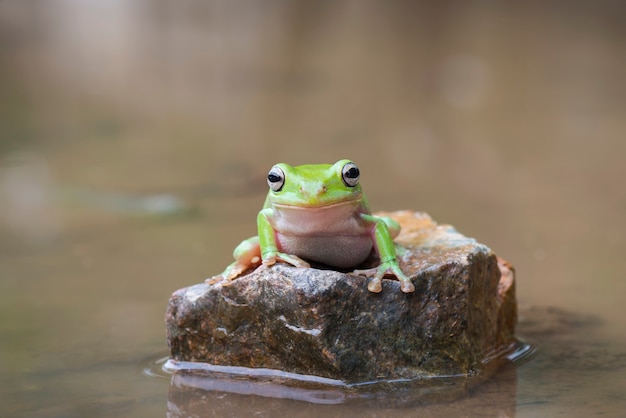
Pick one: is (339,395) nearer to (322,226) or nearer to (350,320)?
(350,320)

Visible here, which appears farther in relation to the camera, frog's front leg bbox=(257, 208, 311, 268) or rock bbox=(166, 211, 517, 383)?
frog's front leg bbox=(257, 208, 311, 268)

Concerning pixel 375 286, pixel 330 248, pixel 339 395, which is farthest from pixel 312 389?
pixel 330 248

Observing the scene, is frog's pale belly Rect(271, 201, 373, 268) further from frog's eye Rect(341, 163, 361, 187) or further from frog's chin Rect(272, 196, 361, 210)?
frog's eye Rect(341, 163, 361, 187)

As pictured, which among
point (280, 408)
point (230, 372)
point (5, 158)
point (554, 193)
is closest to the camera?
point (280, 408)

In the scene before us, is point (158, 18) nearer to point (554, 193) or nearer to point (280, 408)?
point (554, 193)

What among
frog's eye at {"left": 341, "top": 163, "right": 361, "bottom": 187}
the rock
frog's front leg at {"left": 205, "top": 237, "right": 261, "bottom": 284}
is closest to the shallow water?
the rock

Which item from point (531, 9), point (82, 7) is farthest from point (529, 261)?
point (82, 7)
